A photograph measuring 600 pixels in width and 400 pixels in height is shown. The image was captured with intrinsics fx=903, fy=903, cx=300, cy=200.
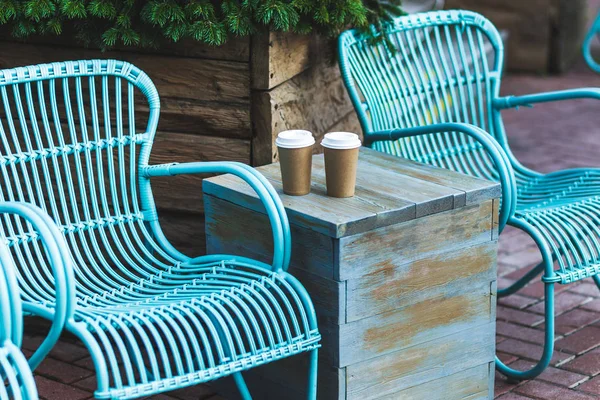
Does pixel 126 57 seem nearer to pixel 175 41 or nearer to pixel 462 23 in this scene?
pixel 175 41

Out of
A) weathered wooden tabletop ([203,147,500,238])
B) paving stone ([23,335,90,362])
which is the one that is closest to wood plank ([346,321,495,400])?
weathered wooden tabletop ([203,147,500,238])

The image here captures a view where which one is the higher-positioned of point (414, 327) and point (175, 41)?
point (175, 41)

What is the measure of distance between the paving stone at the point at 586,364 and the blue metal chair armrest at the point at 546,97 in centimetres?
77

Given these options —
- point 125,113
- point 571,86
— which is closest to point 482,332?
point 125,113

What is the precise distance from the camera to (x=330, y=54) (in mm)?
2818

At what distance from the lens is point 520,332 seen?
2902mm

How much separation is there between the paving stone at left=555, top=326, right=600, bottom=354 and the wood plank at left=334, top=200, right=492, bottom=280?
0.74m

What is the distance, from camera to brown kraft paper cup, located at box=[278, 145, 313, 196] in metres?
2.10

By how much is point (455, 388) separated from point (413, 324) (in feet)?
0.85

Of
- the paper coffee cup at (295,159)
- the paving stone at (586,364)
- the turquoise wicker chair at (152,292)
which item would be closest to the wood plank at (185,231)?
the turquoise wicker chair at (152,292)

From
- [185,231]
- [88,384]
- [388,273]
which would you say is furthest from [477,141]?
[88,384]

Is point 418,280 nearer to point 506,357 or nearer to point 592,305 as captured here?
point 506,357

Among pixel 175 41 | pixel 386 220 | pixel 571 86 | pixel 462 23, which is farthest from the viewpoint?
pixel 571 86

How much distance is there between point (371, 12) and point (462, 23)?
14.8 inches
